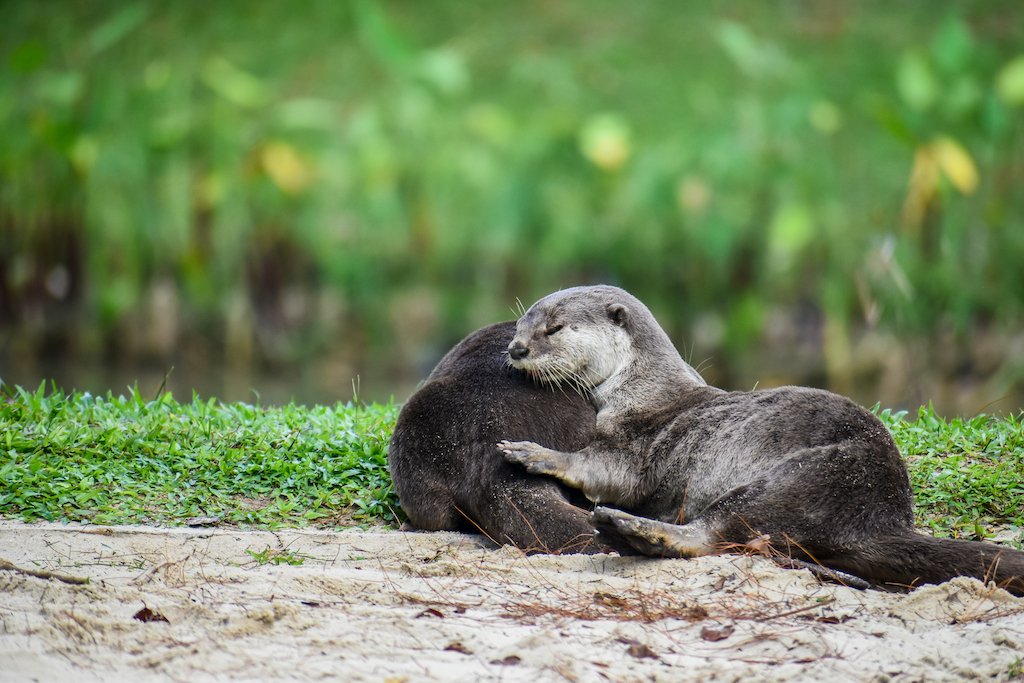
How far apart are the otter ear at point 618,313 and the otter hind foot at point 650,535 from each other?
1063mm

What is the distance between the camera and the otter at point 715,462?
9.19 ft

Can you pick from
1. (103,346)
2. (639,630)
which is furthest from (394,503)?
(103,346)

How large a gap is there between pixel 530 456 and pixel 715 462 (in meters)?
0.67

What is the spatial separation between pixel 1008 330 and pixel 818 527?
18.1 feet

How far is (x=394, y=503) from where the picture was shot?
3725 mm

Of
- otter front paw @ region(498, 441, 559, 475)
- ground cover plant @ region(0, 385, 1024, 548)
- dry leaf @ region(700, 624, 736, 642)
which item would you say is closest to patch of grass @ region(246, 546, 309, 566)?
ground cover plant @ region(0, 385, 1024, 548)

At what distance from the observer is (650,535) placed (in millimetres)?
2818

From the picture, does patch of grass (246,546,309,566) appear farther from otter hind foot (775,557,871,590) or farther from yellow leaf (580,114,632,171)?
yellow leaf (580,114,632,171)

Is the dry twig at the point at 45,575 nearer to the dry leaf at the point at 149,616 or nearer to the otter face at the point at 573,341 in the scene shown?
the dry leaf at the point at 149,616

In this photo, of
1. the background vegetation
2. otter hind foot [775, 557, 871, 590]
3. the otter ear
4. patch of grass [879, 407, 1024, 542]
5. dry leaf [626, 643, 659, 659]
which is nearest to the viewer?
dry leaf [626, 643, 659, 659]

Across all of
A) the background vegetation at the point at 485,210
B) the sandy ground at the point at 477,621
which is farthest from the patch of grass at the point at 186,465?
the background vegetation at the point at 485,210

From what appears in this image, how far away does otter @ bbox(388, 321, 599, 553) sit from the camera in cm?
318

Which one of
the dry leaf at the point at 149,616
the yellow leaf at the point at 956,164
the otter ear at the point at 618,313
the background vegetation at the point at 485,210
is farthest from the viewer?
the yellow leaf at the point at 956,164

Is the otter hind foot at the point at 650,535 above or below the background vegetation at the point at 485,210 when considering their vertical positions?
below
